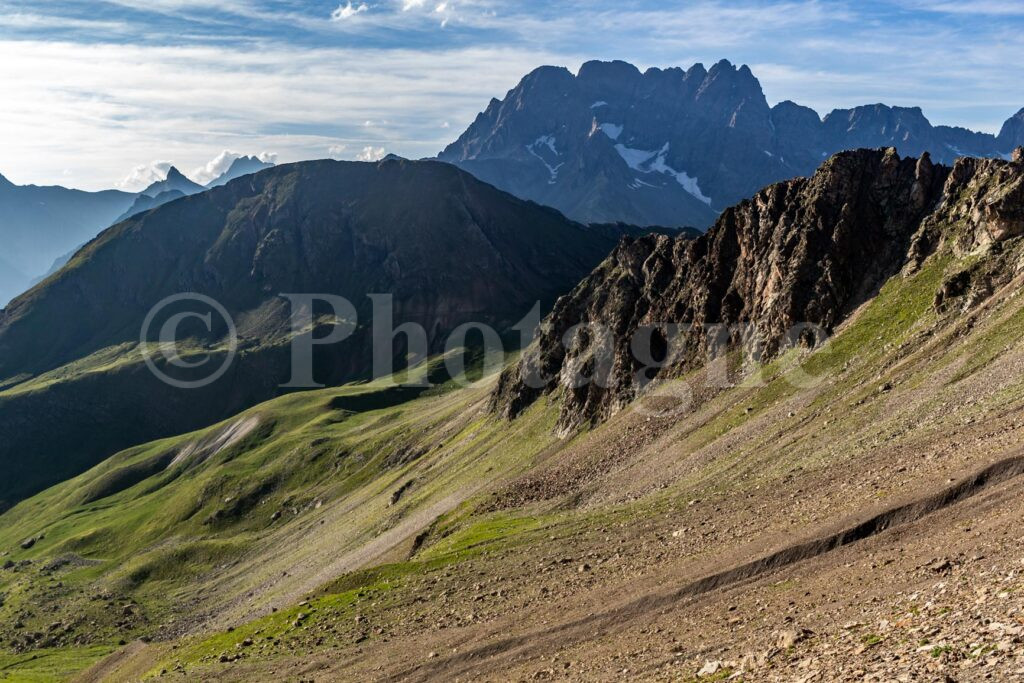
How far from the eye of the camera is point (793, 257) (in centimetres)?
9481

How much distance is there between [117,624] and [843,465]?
391ft

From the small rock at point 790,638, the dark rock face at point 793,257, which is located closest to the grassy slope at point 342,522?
the dark rock face at point 793,257

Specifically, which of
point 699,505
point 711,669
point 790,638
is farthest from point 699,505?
point 711,669

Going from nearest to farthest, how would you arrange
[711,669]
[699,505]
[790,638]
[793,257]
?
[790,638] < [711,669] < [699,505] < [793,257]

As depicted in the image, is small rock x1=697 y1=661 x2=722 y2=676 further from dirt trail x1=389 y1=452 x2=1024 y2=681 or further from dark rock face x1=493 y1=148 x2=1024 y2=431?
dark rock face x1=493 y1=148 x2=1024 y2=431

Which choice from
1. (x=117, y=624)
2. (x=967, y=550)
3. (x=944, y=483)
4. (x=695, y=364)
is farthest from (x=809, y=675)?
(x=117, y=624)

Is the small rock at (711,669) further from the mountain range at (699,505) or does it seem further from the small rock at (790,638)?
the small rock at (790,638)

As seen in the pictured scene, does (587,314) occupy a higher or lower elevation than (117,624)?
higher

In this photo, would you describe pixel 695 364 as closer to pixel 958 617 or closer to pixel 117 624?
pixel 958 617

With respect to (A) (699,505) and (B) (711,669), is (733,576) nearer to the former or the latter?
(B) (711,669)

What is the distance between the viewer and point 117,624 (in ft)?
414

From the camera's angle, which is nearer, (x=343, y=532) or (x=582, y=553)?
(x=582, y=553)

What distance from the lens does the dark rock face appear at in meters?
85.8

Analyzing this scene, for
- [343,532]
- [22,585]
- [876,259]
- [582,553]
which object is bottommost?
[22,585]
